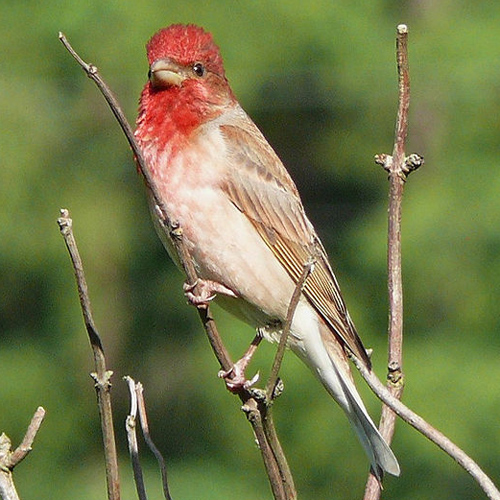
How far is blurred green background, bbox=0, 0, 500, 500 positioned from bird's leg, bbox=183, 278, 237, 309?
415 cm

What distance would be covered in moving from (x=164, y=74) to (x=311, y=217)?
18.3 ft

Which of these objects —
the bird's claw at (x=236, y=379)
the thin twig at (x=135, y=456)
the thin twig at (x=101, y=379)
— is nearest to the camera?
the thin twig at (x=101, y=379)

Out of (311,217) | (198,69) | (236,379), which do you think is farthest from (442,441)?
(311,217)

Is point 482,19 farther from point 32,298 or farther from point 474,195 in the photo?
point 32,298

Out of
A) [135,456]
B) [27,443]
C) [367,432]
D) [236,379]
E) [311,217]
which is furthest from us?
[311,217]

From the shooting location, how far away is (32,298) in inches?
414

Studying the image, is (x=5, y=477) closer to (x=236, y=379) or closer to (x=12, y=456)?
(x=12, y=456)

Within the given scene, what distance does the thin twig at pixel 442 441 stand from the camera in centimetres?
249

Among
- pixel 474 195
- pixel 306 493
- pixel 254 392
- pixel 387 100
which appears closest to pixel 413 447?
pixel 306 493

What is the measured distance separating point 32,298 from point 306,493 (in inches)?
112

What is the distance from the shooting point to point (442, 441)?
8.52ft

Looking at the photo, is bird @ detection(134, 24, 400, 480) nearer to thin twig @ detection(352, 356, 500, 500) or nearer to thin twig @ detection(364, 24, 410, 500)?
thin twig @ detection(364, 24, 410, 500)

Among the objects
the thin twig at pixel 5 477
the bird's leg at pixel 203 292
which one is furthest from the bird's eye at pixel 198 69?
the thin twig at pixel 5 477

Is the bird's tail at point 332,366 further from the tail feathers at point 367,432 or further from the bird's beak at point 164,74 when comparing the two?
the bird's beak at point 164,74
